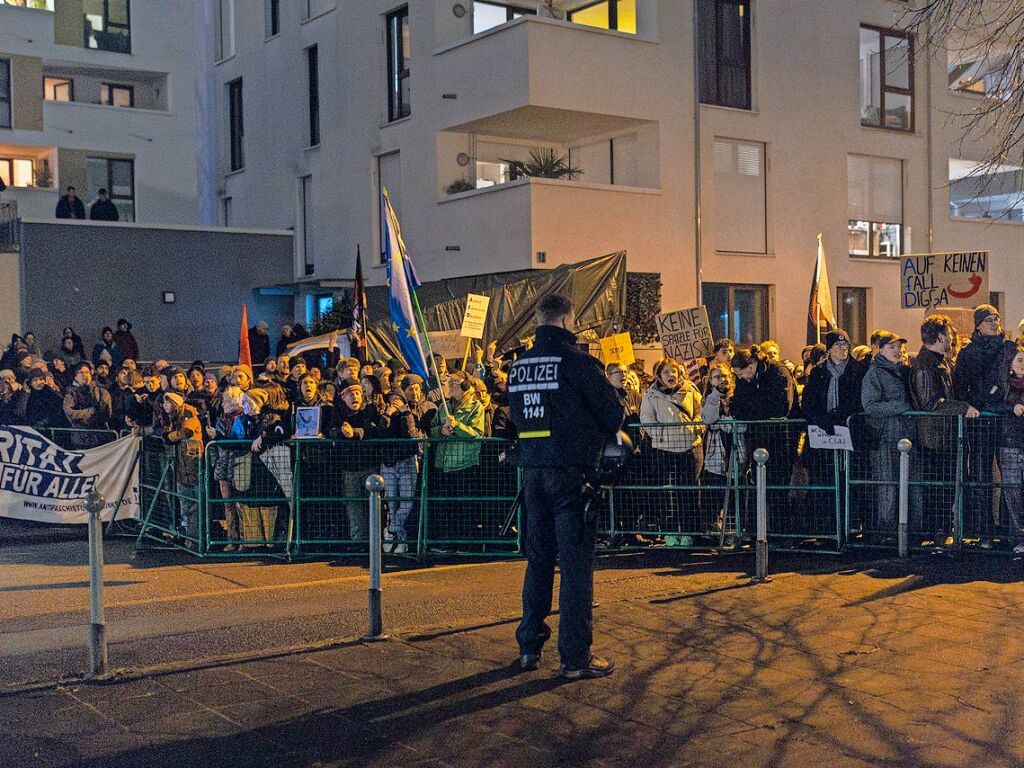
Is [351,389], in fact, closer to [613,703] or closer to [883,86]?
[613,703]

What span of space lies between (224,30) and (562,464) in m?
27.5

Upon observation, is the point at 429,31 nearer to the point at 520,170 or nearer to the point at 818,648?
the point at 520,170

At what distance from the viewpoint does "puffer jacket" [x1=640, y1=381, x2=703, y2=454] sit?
1202cm

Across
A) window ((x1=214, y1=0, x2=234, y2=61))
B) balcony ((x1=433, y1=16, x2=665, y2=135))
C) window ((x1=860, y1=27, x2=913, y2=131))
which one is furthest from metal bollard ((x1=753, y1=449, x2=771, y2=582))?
window ((x1=214, y1=0, x2=234, y2=61))

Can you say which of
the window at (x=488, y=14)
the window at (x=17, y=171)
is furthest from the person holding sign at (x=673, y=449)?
the window at (x=17, y=171)

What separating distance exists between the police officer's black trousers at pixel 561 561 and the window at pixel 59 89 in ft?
128

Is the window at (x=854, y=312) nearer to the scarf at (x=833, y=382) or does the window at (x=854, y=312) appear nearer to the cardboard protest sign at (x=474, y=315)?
the cardboard protest sign at (x=474, y=315)

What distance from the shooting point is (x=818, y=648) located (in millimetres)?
7812

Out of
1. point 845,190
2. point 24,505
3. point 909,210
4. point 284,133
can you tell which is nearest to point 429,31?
point 284,133

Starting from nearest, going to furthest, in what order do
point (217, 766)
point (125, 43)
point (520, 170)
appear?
point (217, 766)
point (520, 170)
point (125, 43)

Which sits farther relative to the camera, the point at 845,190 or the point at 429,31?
the point at 845,190

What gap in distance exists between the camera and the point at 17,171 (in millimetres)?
40844

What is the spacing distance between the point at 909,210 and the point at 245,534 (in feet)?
63.1

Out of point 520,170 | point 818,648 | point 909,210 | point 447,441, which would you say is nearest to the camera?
point 818,648
